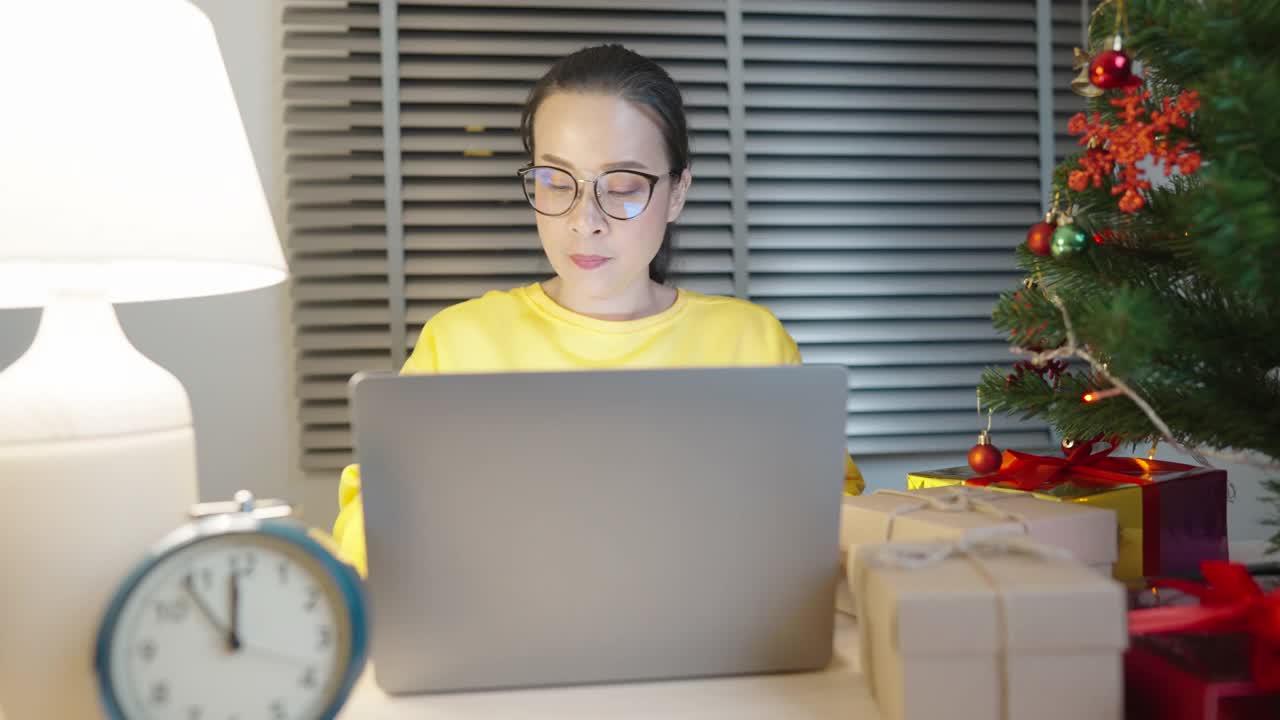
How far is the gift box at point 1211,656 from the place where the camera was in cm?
58

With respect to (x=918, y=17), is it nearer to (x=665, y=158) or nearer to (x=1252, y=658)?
(x=665, y=158)

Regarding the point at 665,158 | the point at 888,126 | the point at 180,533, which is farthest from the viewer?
the point at 888,126

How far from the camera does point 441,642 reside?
681 mm

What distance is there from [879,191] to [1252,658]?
1.76m

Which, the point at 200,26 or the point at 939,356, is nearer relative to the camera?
Result: the point at 200,26

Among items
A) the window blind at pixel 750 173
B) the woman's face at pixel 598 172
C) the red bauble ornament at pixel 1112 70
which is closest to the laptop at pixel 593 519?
the red bauble ornament at pixel 1112 70

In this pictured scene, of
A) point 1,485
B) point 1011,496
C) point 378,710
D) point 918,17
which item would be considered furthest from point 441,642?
point 918,17

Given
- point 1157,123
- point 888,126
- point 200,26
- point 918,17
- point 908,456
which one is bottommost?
point 908,456

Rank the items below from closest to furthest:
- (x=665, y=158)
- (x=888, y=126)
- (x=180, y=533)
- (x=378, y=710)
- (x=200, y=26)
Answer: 1. (x=180, y=533)
2. (x=378, y=710)
3. (x=200, y=26)
4. (x=665, y=158)
5. (x=888, y=126)

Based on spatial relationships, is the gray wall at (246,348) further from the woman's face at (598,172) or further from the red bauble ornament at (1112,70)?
the red bauble ornament at (1112,70)

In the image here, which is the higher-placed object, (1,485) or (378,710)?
(1,485)

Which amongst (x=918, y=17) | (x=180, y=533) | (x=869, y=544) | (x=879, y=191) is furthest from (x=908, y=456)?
(x=180, y=533)

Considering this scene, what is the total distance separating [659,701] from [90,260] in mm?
578

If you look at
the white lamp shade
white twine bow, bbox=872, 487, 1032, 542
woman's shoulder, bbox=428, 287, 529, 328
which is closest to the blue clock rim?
the white lamp shade
